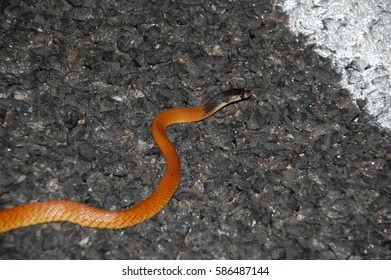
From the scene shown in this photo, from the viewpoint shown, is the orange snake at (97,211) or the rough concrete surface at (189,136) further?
the rough concrete surface at (189,136)

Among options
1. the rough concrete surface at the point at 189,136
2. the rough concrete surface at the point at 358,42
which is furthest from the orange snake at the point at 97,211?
the rough concrete surface at the point at 358,42

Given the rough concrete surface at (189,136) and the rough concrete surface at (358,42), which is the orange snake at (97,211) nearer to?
the rough concrete surface at (189,136)

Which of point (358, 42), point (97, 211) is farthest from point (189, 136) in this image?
point (358, 42)

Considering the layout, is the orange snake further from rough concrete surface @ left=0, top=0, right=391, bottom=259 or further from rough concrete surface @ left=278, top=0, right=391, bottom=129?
rough concrete surface @ left=278, top=0, right=391, bottom=129

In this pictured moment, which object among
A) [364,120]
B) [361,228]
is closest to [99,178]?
[361,228]

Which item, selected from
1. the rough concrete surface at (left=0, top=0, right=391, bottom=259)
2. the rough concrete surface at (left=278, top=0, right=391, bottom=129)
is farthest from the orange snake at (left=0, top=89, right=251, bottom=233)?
the rough concrete surface at (left=278, top=0, right=391, bottom=129)

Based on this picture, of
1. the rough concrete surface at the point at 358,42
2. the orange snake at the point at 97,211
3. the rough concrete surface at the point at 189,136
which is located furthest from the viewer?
the rough concrete surface at the point at 358,42
